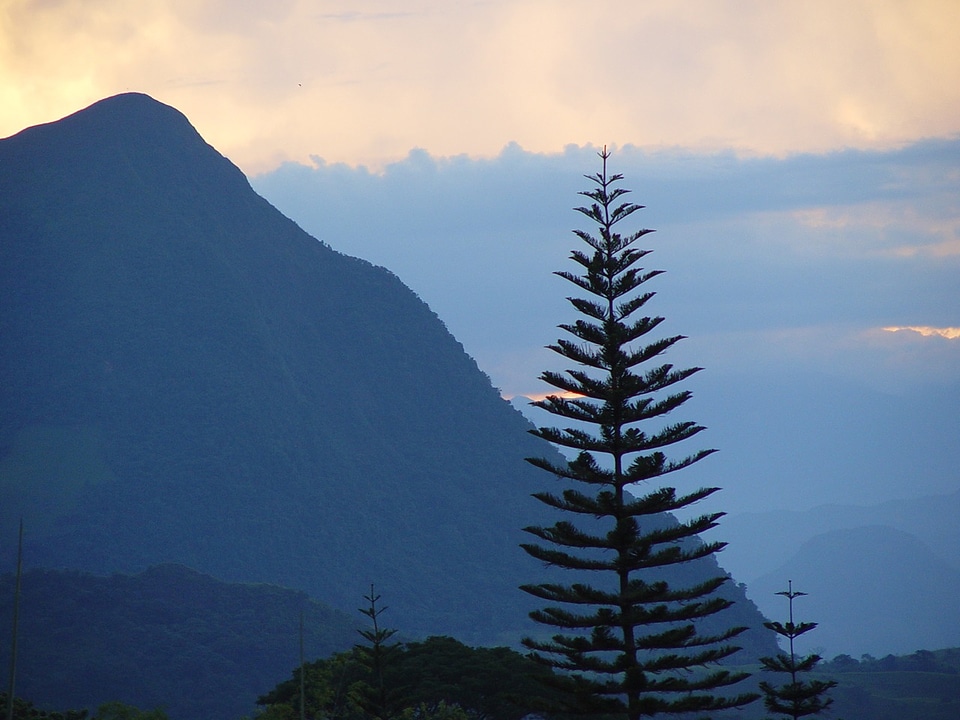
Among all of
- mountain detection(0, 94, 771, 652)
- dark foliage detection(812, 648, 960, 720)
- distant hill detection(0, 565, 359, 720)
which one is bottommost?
dark foliage detection(812, 648, 960, 720)

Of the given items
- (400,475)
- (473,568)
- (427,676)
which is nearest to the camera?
(427,676)

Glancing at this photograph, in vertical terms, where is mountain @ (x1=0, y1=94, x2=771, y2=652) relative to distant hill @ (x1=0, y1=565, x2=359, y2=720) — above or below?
above

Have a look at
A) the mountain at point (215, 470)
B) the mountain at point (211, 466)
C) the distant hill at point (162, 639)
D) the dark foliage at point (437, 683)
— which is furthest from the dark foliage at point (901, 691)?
the dark foliage at point (437, 683)

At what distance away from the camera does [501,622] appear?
162 meters

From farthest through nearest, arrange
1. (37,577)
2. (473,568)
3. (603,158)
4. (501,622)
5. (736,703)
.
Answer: (473,568)
(501,622)
(37,577)
(603,158)
(736,703)

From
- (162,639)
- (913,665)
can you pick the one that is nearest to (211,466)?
(162,639)

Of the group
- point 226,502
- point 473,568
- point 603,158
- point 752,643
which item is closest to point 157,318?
point 226,502

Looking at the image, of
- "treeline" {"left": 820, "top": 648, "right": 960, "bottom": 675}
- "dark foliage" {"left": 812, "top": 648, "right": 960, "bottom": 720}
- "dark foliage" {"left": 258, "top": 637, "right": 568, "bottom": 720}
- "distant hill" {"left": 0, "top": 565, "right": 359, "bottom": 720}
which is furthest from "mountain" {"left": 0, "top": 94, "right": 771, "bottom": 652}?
"dark foliage" {"left": 258, "top": 637, "right": 568, "bottom": 720}

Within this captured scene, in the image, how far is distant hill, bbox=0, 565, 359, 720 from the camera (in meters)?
108

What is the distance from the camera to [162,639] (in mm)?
121438

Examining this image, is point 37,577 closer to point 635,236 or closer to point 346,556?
point 346,556

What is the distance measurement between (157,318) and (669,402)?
17364 cm

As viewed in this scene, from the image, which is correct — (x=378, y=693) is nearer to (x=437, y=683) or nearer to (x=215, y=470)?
(x=437, y=683)

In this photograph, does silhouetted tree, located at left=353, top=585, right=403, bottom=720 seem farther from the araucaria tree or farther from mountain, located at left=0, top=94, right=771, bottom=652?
mountain, located at left=0, top=94, right=771, bottom=652
